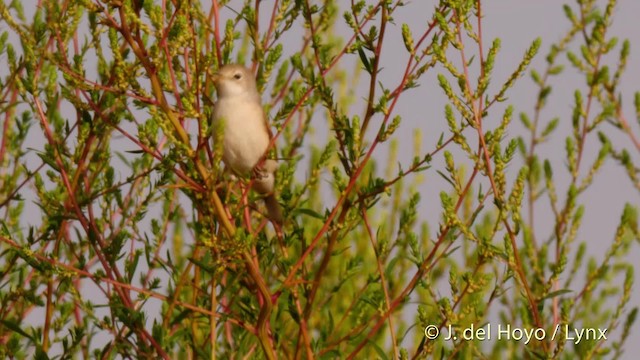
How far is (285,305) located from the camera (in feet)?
10.4

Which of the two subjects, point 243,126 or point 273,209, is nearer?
point 273,209

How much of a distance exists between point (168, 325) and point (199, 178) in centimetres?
69

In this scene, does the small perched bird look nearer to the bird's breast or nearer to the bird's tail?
the bird's breast

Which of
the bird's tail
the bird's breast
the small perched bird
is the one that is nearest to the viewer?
the bird's tail

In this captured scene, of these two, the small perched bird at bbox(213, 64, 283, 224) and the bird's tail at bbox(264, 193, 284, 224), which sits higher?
the small perched bird at bbox(213, 64, 283, 224)

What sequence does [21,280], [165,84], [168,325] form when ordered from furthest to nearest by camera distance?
1. [21,280]
2. [168,325]
3. [165,84]

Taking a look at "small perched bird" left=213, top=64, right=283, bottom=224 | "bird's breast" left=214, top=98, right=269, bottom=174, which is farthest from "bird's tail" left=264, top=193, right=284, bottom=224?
"bird's breast" left=214, top=98, right=269, bottom=174

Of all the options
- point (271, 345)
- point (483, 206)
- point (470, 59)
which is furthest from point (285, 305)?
point (470, 59)

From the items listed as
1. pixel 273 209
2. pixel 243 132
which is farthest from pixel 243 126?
pixel 273 209

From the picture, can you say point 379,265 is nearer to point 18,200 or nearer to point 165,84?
point 165,84

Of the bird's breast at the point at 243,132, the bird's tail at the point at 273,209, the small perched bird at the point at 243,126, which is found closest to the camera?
the bird's tail at the point at 273,209

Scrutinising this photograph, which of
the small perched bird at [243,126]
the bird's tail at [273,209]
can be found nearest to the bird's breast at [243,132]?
the small perched bird at [243,126]

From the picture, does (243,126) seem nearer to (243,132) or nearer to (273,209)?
(243,132)

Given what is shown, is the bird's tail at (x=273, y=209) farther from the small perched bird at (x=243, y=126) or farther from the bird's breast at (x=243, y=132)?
the bird's breast at (x=243, y=132)
